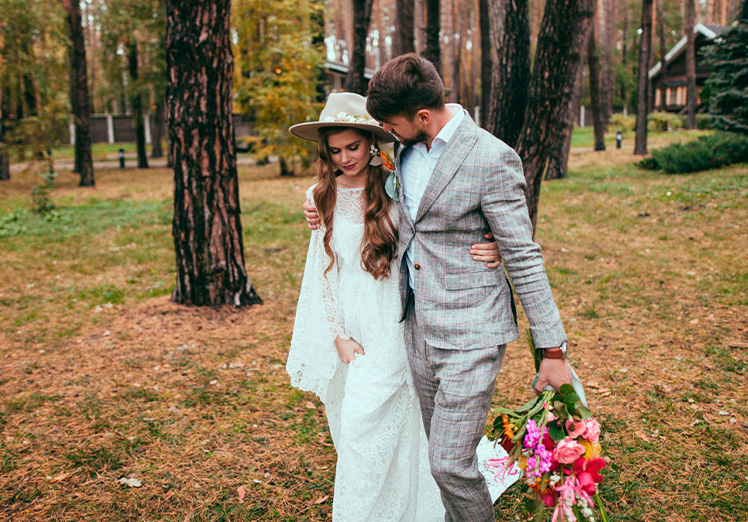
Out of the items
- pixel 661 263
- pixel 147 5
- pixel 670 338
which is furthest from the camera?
pixel 147 5

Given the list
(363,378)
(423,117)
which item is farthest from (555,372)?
(423,117)

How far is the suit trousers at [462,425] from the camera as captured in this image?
2229 millimetres

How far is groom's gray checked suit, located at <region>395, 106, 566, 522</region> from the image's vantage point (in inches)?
85.7

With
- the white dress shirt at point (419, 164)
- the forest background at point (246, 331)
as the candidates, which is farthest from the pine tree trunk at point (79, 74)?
the white dress shirt at point (419, 164)

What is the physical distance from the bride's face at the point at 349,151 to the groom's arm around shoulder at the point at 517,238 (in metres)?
0.68

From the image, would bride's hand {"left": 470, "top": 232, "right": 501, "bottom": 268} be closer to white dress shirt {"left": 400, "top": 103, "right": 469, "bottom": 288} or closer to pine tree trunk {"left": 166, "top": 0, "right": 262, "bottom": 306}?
white dress shirt {"left": 400, "top": 103, "right": 469, "bottom": 288}

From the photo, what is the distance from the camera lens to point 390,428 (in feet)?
8.67

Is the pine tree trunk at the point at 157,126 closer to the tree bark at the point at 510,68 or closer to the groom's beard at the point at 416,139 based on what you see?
the tree bark at the point at 510,68

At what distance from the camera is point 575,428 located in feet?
7.07

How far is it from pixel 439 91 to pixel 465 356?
3.38 feet

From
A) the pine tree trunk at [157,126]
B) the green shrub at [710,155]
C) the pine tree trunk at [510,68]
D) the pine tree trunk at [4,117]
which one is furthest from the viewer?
the pine tree trunk at [157,126]

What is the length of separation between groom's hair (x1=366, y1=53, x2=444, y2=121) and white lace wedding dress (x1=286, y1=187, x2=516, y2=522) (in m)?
0.57

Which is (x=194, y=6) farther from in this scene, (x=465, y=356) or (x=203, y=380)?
(x=465, y=356)

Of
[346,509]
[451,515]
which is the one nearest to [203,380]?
[346,509]
